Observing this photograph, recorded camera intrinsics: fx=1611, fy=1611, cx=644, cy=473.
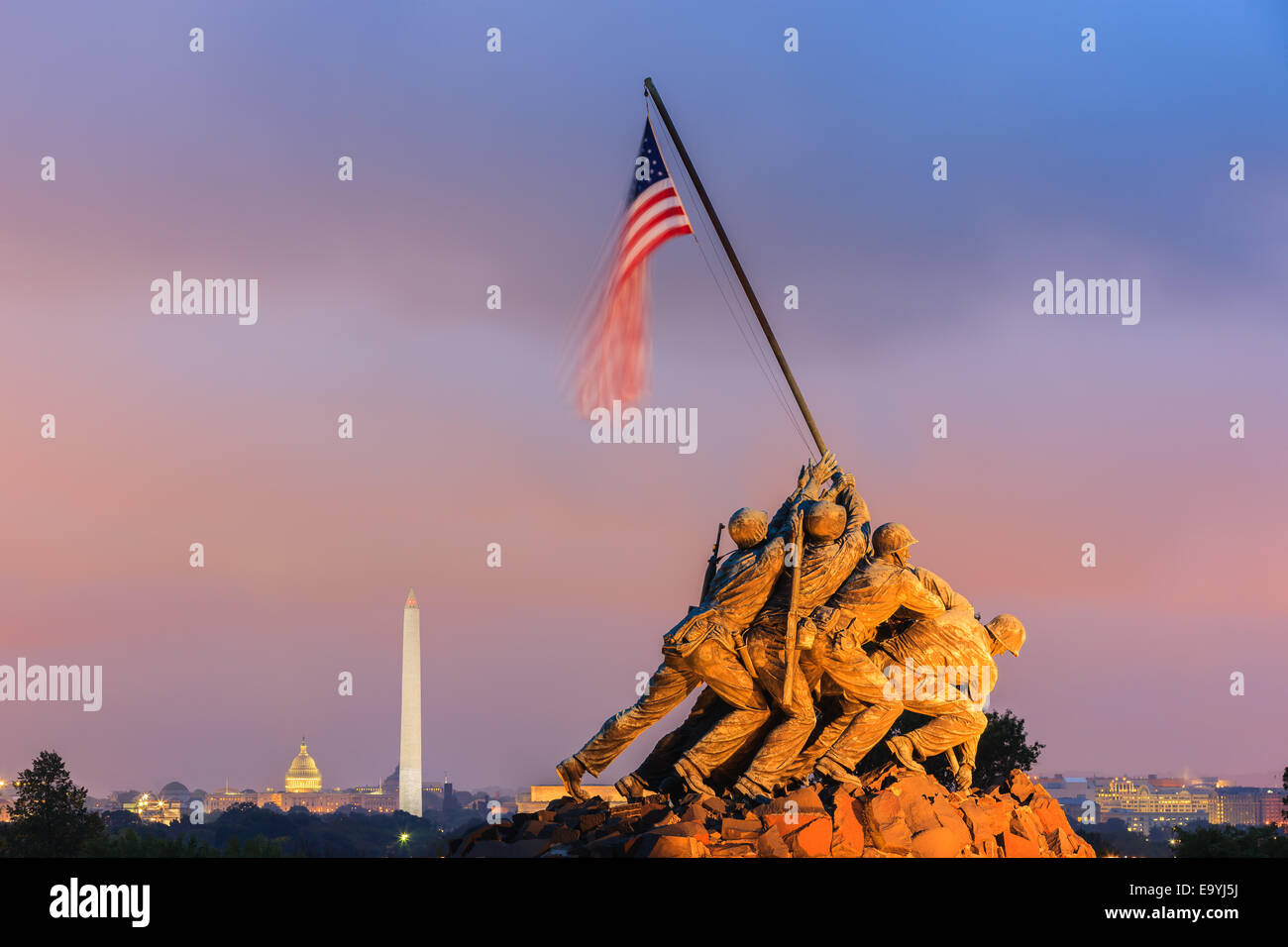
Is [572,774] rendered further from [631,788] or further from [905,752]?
[905,752]

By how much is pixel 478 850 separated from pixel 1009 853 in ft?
23.7

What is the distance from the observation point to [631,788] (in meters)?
23.0

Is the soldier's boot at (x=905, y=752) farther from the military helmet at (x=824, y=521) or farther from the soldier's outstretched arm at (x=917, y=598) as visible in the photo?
the military helmet at (x=824, y=521)

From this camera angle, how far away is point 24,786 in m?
39.8

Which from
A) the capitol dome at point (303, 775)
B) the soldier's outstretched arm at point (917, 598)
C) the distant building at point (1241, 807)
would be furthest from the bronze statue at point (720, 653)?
the capitol dome at point (303, 775)

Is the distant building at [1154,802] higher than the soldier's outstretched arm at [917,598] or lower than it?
lower

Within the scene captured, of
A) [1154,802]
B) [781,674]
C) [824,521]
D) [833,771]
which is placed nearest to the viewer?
[833,771]

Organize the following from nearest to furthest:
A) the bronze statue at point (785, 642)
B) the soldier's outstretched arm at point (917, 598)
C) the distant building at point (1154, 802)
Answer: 1. the bronze statue at point (785, 642)
2. the soldier's outstretched arm at point (917, 598)
3. the distant building at point (1154, 802)

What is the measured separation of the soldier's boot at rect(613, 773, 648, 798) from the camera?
22.9 meters

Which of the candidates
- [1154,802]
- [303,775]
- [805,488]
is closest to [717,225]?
[805,488]

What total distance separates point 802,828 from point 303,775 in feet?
329

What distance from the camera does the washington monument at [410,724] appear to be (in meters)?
79.5

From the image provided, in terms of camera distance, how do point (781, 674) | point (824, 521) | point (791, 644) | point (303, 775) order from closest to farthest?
1. point (791, 644)
2. point (781, 674)
3. point (824, 521)
4. point (303, 775)

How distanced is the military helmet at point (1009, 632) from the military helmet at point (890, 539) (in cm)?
172
